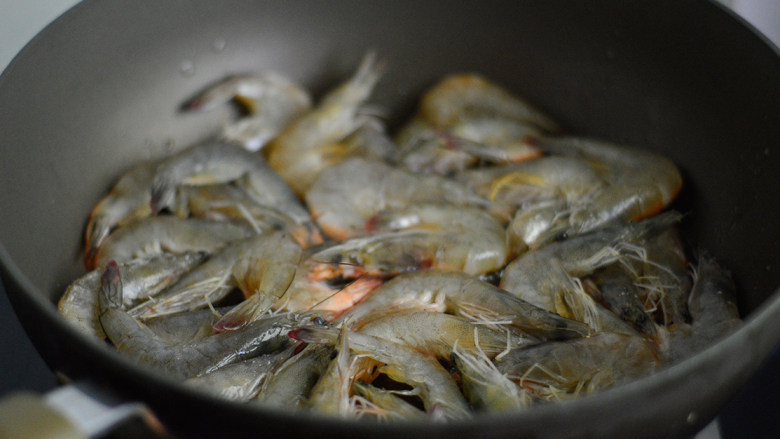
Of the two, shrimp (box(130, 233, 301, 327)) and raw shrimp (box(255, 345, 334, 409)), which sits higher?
shrimp (box(130, 233, 301, 327))

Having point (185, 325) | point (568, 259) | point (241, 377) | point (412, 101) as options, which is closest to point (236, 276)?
point (185, 325)

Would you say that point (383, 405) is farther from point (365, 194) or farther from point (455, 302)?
point (365, 194)

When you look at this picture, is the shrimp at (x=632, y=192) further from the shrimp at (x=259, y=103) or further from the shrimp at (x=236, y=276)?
the shrimp at (x=259, y=103)

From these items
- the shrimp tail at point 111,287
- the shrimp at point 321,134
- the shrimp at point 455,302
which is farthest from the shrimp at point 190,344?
the shrimp at point 321,134

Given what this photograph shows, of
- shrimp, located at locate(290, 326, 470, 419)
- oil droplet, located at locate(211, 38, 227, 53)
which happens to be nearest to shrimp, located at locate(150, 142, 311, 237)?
oil droplet, located at locate(211, 38, 227, 53)

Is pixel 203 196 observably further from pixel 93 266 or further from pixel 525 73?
pixel 525 73

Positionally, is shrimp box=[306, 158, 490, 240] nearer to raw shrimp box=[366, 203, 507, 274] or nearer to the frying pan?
raw shrimp box=[366, 203, 507, 274]
